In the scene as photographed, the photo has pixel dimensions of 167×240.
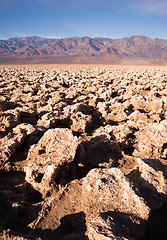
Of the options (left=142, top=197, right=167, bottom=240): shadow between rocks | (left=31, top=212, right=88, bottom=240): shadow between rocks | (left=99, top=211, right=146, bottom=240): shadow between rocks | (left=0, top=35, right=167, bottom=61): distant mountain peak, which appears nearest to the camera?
(left=99, top=211, right=146, bottom=240): shadow between rocks

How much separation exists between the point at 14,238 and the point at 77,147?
3.93 ft

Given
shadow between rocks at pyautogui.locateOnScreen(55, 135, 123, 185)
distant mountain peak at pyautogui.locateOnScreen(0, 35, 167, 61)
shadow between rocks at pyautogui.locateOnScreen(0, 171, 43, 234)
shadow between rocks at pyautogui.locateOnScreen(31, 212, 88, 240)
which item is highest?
distant mountain peak at pyautogui.locateOnScreen(0, 35, 167, 61)

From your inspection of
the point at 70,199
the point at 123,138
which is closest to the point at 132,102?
the point at 123,138

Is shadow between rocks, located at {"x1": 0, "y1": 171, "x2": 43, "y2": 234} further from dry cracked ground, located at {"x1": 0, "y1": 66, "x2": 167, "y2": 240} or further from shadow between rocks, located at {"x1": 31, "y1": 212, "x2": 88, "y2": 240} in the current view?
shadow between rocks, located at {"x1": 31, "y1": 212, "x2": 88, "y2": 240}

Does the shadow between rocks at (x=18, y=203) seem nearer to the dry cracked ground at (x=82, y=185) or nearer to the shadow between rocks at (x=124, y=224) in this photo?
the dry cracked ground at (x=82, y=185)

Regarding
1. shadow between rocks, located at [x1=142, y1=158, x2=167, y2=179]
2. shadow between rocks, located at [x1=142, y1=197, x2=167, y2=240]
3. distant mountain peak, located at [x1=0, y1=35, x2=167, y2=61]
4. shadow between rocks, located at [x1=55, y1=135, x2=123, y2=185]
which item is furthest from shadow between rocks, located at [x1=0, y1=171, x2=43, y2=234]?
distant mountain peak, located at [x1=0, y1=35, x2=167, y2=61]

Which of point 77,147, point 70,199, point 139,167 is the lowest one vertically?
point 70,199

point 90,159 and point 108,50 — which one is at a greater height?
point 108,50

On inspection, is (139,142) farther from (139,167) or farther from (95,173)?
(95,173)

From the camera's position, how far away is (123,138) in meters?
2.84

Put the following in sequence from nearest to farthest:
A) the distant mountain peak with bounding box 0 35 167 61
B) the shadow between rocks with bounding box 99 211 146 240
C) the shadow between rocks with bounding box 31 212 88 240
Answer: the shadow between rocks with bounding box 99 211 146 240 < the shadow between rocks with bounding box 31 212 88 240 < the distant mountain peak with bounding box 0 35 167 61

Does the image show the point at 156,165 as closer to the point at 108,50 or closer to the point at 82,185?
the point at 82,185

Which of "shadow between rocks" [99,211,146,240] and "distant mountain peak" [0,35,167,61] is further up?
"distant mountain peak" [0,35,167,61]

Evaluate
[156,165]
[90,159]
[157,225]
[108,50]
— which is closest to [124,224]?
[157,225]
